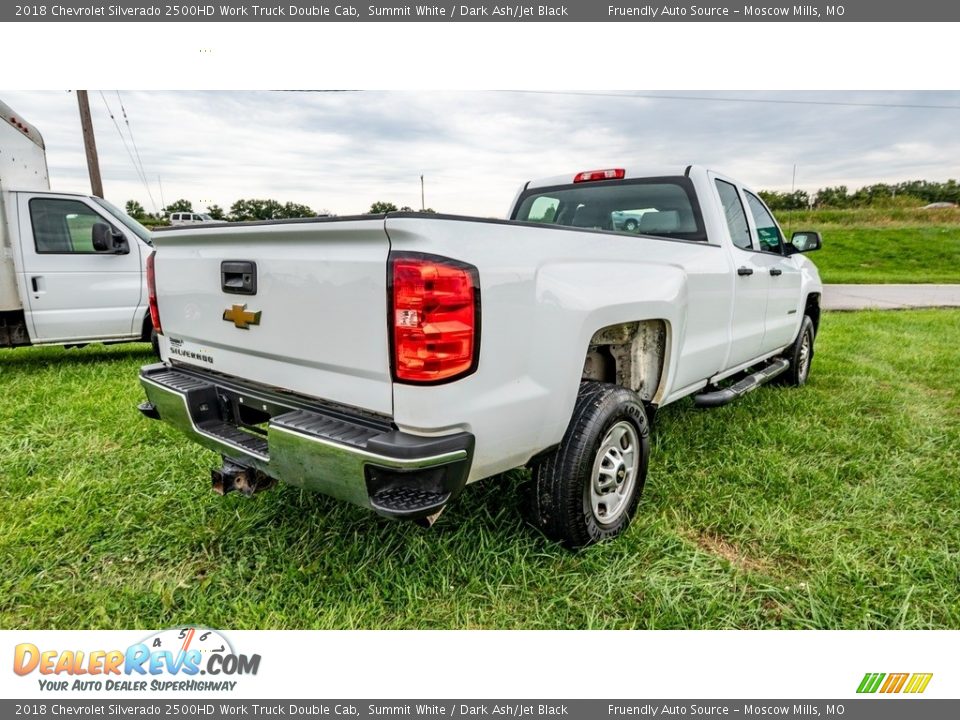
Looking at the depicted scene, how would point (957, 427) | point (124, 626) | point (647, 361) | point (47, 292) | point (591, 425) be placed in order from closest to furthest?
point (124, 626)
point (591, 425)
point (647, 361)
point (957, 427)
point (47, 292)

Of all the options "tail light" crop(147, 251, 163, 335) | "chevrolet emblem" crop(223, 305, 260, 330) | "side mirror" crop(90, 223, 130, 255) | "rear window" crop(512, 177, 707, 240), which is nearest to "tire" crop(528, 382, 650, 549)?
"chevrolet emblem" crop(223, 305, 260, 330)

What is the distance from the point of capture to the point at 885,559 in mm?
2596

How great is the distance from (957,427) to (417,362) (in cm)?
444

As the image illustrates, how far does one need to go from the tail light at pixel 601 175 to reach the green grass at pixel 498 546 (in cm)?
182

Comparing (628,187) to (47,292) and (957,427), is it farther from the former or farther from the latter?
(47,292)

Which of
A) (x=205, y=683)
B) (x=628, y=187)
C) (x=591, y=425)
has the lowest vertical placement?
(x=205, y=683)

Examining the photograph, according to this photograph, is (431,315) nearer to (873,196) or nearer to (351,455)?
(351,455)

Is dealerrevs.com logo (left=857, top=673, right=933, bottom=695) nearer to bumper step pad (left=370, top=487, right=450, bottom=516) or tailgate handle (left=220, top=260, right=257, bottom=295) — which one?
bumper step pad (left=370, top=487, right=450, bottom=516)

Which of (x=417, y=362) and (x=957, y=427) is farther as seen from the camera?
(x=957, y=427)

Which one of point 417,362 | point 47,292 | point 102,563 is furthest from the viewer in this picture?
point 47,292

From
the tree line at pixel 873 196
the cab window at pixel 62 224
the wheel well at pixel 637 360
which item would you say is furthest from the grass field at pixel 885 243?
the cab window at pixel 62 224

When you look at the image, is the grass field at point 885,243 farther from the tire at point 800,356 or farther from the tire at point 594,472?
the tire at point 594,472

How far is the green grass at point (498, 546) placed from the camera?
231 centimetres

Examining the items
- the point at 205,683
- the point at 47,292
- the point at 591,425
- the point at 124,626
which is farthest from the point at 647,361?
the point at 47,292
